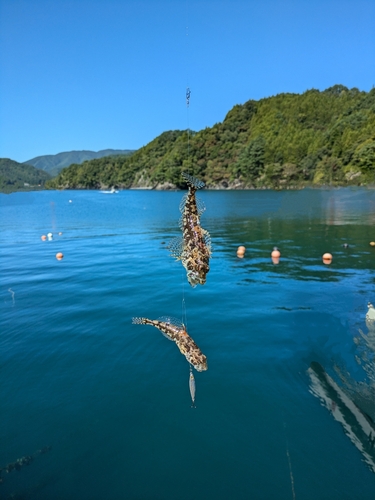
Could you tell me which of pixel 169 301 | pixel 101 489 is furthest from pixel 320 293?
pixel 101 489

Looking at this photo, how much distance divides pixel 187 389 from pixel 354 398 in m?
5.09

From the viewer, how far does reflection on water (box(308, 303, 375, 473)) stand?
869cm

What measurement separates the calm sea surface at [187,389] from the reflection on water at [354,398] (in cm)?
4

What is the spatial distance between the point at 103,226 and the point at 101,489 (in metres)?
48.0

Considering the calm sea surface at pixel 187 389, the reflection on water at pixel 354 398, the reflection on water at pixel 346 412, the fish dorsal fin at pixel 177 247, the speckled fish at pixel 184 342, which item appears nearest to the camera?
Answer: the fish dorsal fin at pixel 177 247

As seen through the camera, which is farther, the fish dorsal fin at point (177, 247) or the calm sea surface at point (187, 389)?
the calm sea surface at point (187, 389)

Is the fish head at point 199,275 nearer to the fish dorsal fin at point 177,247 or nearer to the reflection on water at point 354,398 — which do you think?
the fish dorsal fin at point 177,247

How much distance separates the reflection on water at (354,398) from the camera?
869 cm

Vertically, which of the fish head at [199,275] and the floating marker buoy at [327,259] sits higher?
the fish head at [199,275]

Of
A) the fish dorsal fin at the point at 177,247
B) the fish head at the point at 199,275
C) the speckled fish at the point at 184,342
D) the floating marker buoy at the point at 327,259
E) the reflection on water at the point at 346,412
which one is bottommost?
the reflection on water at the point at 346,412

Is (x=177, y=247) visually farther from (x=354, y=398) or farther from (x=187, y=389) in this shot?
(x=354, y=398)

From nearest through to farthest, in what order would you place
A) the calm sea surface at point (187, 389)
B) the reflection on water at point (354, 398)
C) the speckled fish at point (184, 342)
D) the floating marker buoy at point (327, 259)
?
the calm sea surface at point (187, 389) → the speckled fish at point (184, 342) → the reflection on water at point (354, 398) → the floating marker buoy at point (327, 259)

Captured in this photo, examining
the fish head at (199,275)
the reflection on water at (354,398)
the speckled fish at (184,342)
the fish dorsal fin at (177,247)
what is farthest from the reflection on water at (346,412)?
the fish dorsal fin at (177,247)

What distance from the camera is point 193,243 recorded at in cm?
700
